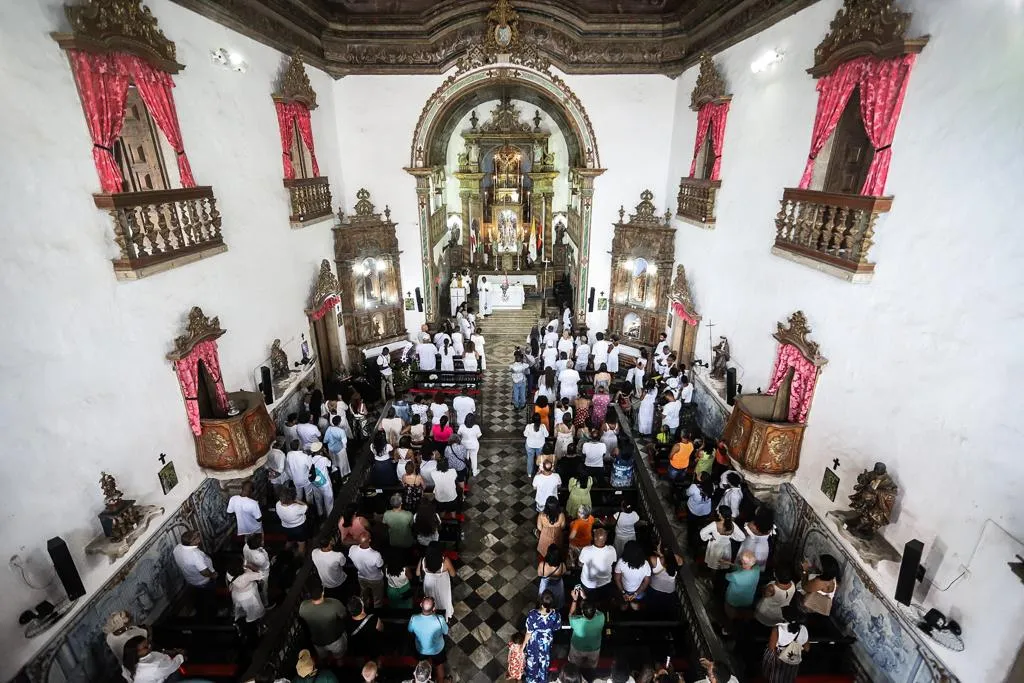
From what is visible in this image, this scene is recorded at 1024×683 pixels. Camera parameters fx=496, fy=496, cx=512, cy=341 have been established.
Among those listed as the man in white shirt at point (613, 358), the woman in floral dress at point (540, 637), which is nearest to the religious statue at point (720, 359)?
the man in white shirt at point (613, 358)

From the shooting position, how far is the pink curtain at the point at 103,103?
16.6 feet

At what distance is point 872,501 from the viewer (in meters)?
5.18

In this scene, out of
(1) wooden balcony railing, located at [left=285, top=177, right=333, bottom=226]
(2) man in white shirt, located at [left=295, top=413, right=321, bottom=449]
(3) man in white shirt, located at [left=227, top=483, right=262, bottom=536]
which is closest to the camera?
(3) man in white shirt, located at [left=227, top=483, right=262, bottom=536]

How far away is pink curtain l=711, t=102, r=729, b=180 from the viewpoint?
9.45 m

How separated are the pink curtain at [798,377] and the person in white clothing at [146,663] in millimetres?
7522

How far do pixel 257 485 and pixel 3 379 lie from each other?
4.44 m

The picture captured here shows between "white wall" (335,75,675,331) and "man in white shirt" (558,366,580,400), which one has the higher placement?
"white wall" (335,75,675,331)

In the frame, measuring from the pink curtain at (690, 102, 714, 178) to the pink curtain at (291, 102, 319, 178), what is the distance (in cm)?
818

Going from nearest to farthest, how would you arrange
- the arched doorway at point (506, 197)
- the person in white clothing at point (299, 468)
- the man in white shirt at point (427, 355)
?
the person in white clothing at point (299, 468) → the man in white shirt at point (427, 355) → the arched doorway at point (506, 197)

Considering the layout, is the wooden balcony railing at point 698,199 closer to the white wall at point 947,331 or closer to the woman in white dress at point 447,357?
the white wall at point 947,331

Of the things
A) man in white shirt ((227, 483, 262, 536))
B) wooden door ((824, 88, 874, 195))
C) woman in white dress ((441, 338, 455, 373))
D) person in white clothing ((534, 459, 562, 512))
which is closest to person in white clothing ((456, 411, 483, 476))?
person in white clothing ((534, 459, 562, 512))

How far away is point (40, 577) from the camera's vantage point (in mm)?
4574

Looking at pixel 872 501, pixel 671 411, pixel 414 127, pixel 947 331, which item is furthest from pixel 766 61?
pixel 414 127

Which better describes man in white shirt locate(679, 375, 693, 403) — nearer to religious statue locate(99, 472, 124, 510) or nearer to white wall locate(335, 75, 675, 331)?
white wall locate(335, 75, 675, 331)
